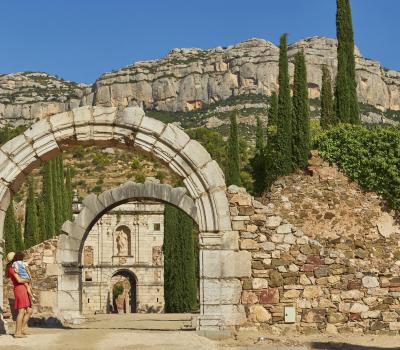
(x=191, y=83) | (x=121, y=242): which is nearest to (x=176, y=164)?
(x=121, y=242)

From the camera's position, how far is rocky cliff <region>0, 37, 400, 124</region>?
385ft

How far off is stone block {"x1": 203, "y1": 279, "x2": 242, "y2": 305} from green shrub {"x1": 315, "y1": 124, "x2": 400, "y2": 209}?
8.45 metres

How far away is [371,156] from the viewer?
1977 cm

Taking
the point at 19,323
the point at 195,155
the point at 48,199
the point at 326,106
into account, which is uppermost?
the point at 326,106

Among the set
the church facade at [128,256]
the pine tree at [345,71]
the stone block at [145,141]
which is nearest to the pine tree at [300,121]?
the pine tree at [345,71]

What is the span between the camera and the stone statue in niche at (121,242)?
41312mm

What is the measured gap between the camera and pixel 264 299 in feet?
40.7

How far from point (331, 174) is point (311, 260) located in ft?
28.9

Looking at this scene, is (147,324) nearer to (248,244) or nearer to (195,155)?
(248,244)

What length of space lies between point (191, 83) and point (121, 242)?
82.1 m

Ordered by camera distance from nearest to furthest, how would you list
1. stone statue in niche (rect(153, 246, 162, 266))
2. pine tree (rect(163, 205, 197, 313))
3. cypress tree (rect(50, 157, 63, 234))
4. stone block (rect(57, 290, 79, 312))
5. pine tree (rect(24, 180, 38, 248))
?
1. stone block (rect(57, 290, 79, 312))
2. pine tree (rect(163, 205, 197, 313))
3. pine tree (rect(24, 180, 38, 248))
4. cypress tree (rect(50, 157, 63, 234))
5. stone statue in niche (rect(153, 246, 162, 266))

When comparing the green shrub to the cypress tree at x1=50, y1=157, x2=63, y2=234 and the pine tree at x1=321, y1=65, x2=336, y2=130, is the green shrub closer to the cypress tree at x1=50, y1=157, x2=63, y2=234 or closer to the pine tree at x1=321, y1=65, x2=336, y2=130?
the pine tree at x1=321, y1=65, x2=336, y2=130

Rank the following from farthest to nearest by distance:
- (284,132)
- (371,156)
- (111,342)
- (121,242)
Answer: (121,242) → (284,132) → (371,156) → (111,342)

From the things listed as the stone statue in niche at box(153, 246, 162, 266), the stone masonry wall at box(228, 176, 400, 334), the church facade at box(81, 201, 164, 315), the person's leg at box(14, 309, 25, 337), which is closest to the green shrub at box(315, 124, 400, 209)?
the stone masonry wall at box(228, 176, 400, 334)
